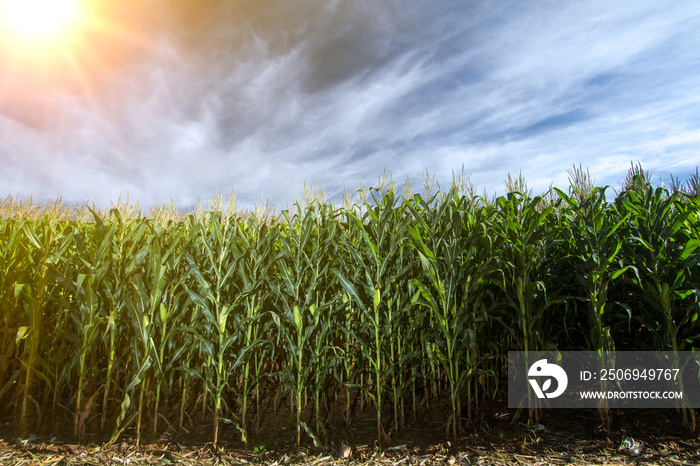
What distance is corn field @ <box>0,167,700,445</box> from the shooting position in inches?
114

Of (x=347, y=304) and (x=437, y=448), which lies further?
(x=347, y=304)

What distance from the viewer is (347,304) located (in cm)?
318

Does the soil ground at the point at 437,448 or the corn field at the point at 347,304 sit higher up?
the corn field at the point at 347,304

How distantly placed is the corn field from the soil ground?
12cm

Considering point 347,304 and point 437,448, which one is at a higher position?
point 347,304

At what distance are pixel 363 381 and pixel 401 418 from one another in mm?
413

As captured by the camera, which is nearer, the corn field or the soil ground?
the soil ground

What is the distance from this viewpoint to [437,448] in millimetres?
2801

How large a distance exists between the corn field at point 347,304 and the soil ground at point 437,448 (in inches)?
4.8

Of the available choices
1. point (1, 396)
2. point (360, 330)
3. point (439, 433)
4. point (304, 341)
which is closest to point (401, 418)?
point (439, 433)

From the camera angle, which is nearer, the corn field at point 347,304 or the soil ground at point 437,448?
the soil ground at point 437,448

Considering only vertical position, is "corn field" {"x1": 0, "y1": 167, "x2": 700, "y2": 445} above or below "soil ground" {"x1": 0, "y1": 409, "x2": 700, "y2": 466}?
above

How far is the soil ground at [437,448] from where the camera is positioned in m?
2.70

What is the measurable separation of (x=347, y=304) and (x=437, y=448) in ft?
4.14
